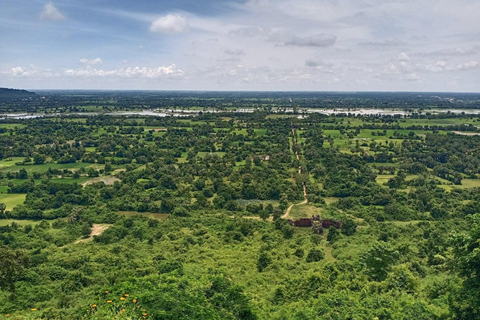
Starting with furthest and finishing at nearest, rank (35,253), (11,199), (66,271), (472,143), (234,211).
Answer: (472,143) < (11,199) < (234,211) < (35,253) < (66,271)

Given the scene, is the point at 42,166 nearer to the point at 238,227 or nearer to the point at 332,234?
the point at 238,227

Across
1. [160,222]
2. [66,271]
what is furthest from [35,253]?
[160,222]

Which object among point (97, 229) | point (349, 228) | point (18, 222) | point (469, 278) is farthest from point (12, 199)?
point (469, 278)

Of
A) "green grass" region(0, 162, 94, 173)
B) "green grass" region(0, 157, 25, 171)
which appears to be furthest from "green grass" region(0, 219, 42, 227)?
"green grass" region(0, 157, 25, 171)

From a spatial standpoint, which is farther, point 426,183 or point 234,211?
point 426,183

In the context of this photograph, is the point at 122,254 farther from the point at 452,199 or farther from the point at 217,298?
the point at 452,199

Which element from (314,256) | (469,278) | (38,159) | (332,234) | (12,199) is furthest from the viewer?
(38,159)

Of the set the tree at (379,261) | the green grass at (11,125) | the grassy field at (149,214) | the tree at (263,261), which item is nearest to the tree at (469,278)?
the tree at (379,261)
